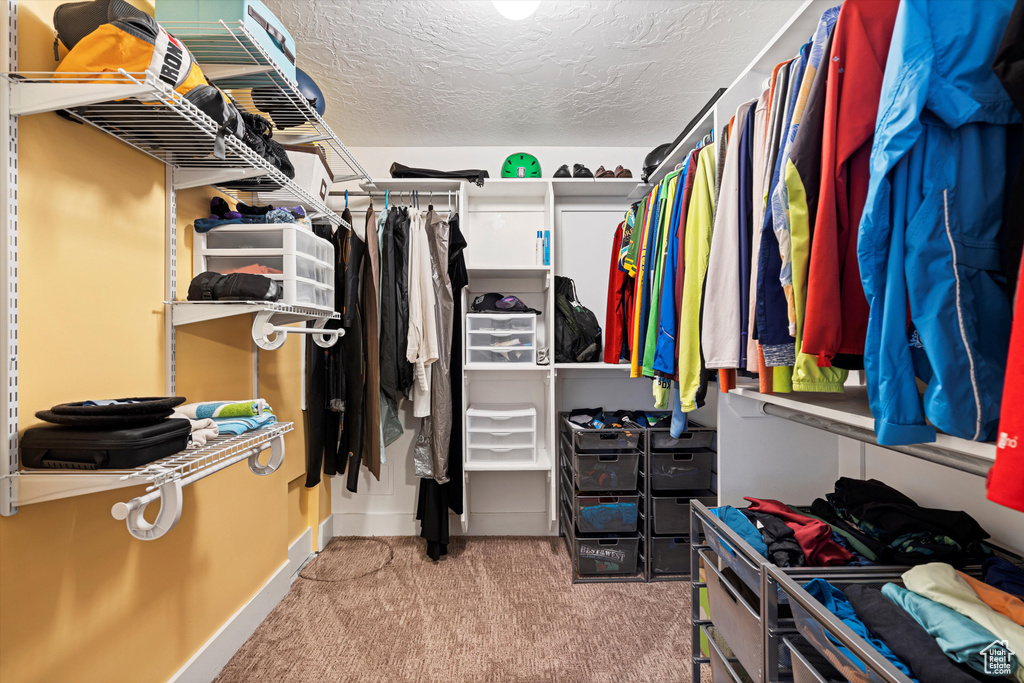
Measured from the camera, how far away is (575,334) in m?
2.60

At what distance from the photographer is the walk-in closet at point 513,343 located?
0.71 metres

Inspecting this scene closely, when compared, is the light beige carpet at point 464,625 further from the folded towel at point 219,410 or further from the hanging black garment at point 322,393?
the folded towel at point 219,410

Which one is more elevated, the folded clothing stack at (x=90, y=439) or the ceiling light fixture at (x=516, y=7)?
the ceiling light fixture at (x=516, y=7)

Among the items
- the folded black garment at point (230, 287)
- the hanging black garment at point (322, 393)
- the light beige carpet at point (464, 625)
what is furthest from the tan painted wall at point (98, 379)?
the hanging black garment at point (322, 393)

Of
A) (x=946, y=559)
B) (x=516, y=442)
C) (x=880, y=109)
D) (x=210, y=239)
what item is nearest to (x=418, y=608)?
(x=516, y=442)

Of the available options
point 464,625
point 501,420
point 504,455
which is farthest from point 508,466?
point 464,625

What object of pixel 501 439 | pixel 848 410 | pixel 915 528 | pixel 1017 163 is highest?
pixel 1017 163

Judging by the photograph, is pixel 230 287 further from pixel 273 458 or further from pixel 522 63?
pixel 522 63

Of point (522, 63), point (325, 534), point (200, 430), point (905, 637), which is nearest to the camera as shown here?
point (905, 637)

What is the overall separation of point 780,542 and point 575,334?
159cm

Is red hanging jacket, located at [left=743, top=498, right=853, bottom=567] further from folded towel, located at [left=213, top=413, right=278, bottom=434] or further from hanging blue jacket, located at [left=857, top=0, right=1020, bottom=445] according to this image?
folded towel, located at [left=213, top=413, right=278, bottom=434]

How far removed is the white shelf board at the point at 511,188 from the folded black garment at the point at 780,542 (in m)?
1.99

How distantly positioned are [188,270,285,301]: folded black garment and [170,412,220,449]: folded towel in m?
0.38

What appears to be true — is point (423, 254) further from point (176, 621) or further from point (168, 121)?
point (176, 621)
